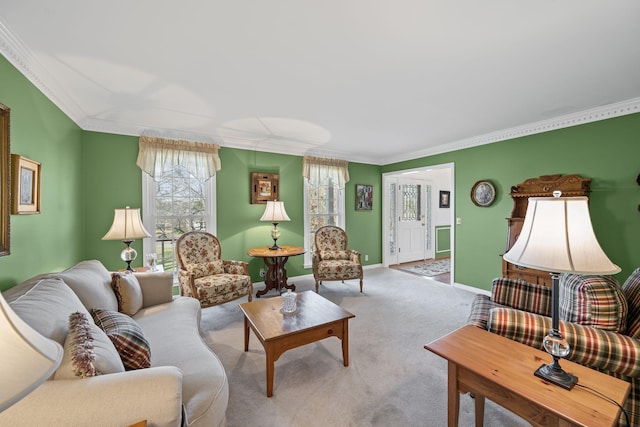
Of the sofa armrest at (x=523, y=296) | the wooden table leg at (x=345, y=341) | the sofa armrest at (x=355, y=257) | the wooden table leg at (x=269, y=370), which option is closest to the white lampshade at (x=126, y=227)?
the wooden table leg at (x=269, y=370)

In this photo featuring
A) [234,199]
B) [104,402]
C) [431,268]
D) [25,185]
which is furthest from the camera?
[431,268]

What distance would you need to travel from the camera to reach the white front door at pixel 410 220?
6.18 m

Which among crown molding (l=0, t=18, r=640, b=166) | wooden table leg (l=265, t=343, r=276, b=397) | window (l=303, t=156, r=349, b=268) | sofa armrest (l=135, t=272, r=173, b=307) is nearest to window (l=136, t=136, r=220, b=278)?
crown molding (l=0, t=18, r=640, b=166)

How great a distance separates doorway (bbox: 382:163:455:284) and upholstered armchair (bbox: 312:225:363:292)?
1616 millimetres

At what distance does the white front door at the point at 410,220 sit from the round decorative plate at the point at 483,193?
6.77 feet

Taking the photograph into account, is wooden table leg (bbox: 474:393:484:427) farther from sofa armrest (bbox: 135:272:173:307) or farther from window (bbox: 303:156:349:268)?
window (bbox: 303:156:349:268)

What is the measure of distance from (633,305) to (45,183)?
435 cm

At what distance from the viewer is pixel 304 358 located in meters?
2.31

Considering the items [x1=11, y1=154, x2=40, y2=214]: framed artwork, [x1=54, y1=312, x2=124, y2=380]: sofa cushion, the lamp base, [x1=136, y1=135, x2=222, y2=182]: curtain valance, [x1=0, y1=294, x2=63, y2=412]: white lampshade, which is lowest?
the lamp base

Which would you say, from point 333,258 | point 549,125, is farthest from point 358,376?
point 549,125

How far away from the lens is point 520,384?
108 centimetres

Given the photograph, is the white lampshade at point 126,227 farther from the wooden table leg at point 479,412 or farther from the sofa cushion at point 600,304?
the sofa cushion at point 600,304

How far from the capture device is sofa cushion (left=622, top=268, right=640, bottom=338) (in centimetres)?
142

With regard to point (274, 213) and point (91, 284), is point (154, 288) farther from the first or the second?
point (274, 213)
